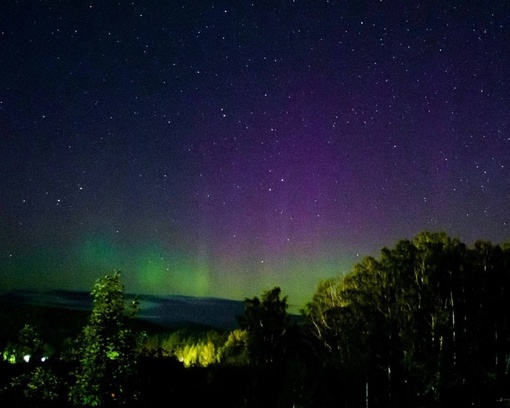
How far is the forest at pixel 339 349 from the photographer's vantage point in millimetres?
9352

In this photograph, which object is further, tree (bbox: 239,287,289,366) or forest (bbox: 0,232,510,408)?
tree (bbox: 239,287,289,366)

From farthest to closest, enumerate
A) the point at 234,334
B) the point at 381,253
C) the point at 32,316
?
the point at 32,316 → the point at 234,334 → the point at 381,253

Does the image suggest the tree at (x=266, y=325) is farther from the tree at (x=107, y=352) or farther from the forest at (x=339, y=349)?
the tree at (x=107, y=352)

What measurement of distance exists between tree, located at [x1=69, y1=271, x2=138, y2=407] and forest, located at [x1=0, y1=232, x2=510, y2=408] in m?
0.02

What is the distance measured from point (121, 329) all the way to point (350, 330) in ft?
49.3

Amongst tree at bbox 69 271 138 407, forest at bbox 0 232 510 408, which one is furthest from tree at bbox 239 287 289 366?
tree at bbox 69 271 138 407

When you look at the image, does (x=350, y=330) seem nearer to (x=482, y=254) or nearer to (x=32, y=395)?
(x=482, y=254)

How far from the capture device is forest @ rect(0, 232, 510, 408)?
9.35m

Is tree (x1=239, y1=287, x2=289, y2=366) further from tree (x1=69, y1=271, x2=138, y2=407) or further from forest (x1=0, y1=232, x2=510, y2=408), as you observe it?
tree (x1=69, y1=271, x2=138, y2=407)

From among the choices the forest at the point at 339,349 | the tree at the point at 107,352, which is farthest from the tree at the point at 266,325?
the tree at the point at 107,352

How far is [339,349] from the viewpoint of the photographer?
22875 mm

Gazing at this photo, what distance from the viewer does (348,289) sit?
25984 mm

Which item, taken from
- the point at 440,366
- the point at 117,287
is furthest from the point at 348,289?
the point at 117,287

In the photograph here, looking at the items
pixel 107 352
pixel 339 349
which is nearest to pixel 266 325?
pixel 339 349
